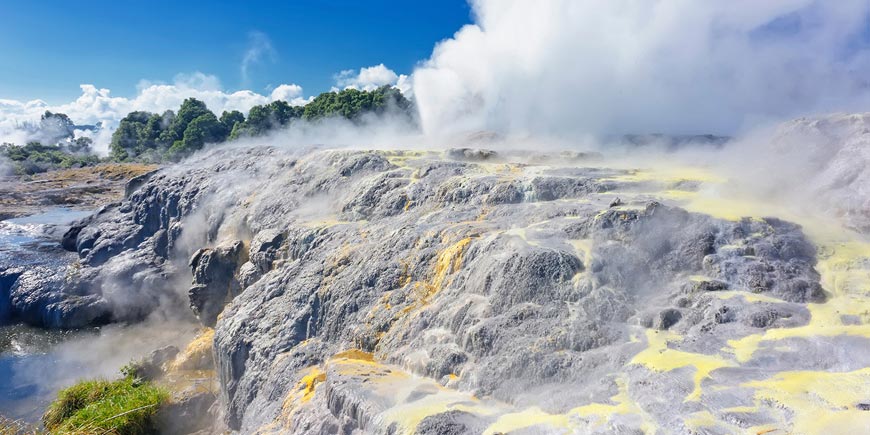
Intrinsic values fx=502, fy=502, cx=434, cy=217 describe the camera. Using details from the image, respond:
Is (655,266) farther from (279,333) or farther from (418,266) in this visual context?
(279,333)

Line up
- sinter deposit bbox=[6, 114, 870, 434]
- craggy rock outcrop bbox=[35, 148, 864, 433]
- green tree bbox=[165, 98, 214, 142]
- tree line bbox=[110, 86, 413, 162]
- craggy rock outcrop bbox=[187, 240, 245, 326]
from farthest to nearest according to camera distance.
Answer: green tree bbox=[165, 98, 214, 142] → tree line bbox=[110, 86, 413, 162] → craggy rock outcrop bbox=[187, 240, 245, 326] → craggy rock outcrop bbox=[35, 148, 864, 433] → sinter deposit bbox=[6, 114, 870, 434]

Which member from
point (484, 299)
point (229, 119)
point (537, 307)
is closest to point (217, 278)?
point (484, 299)

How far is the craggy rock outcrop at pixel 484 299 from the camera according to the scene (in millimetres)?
6910

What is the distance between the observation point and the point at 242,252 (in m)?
15.5

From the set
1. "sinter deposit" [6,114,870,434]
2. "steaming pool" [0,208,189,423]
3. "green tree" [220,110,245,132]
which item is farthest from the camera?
"green tree" [220,110,245,132]

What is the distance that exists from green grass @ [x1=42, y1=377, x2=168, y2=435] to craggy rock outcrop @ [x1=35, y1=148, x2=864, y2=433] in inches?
63.5

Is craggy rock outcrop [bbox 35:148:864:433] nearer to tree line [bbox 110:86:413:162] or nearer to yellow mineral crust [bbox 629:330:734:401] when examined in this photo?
yellow mineral crust [bbox 629:330:734:401]

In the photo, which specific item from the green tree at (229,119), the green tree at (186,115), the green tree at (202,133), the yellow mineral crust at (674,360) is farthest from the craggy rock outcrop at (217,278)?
the green tree at (186,115)

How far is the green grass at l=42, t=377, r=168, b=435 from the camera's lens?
10.7 m

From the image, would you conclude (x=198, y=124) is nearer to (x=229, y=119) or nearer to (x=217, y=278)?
(x=229, y=119)

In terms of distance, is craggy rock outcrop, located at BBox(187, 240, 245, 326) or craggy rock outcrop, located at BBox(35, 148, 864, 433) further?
craggy rock outcrop, located at BBox(187, 240, 245, 326)

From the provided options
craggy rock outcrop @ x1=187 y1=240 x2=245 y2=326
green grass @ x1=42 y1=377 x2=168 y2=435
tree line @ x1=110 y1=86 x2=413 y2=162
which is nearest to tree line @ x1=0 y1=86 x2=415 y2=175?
tree line @ x1=110 y1=86 x2=413 y2=162

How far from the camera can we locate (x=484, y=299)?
879cm

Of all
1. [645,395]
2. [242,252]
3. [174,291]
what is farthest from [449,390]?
[174,291]
